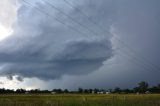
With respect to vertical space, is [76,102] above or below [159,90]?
below

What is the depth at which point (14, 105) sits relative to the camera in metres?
27.5

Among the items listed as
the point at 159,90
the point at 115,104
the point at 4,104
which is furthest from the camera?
the point at 159,90

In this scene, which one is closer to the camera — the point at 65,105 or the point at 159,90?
the point at 65,105

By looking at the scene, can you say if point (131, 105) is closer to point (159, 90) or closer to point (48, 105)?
point (48, 105)

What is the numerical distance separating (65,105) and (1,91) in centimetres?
14715

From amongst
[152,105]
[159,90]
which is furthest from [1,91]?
[152,105]

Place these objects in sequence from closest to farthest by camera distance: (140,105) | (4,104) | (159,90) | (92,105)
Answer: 1. (4,104)
2. (92,105)
3. (140,105)
4. (159,90)

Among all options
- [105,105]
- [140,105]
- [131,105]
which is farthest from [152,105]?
[105,105]

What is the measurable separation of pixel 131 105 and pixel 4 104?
38.8 ft

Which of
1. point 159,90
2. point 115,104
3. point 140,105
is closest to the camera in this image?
point 115,104

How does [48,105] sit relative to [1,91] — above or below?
below

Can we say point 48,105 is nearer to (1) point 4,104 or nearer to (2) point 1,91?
(1) point 4,104

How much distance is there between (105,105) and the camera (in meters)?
29.4

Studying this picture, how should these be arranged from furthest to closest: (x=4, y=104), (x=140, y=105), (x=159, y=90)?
(x=159, y=90), (x=140, y=105), (x=4, y=104)
